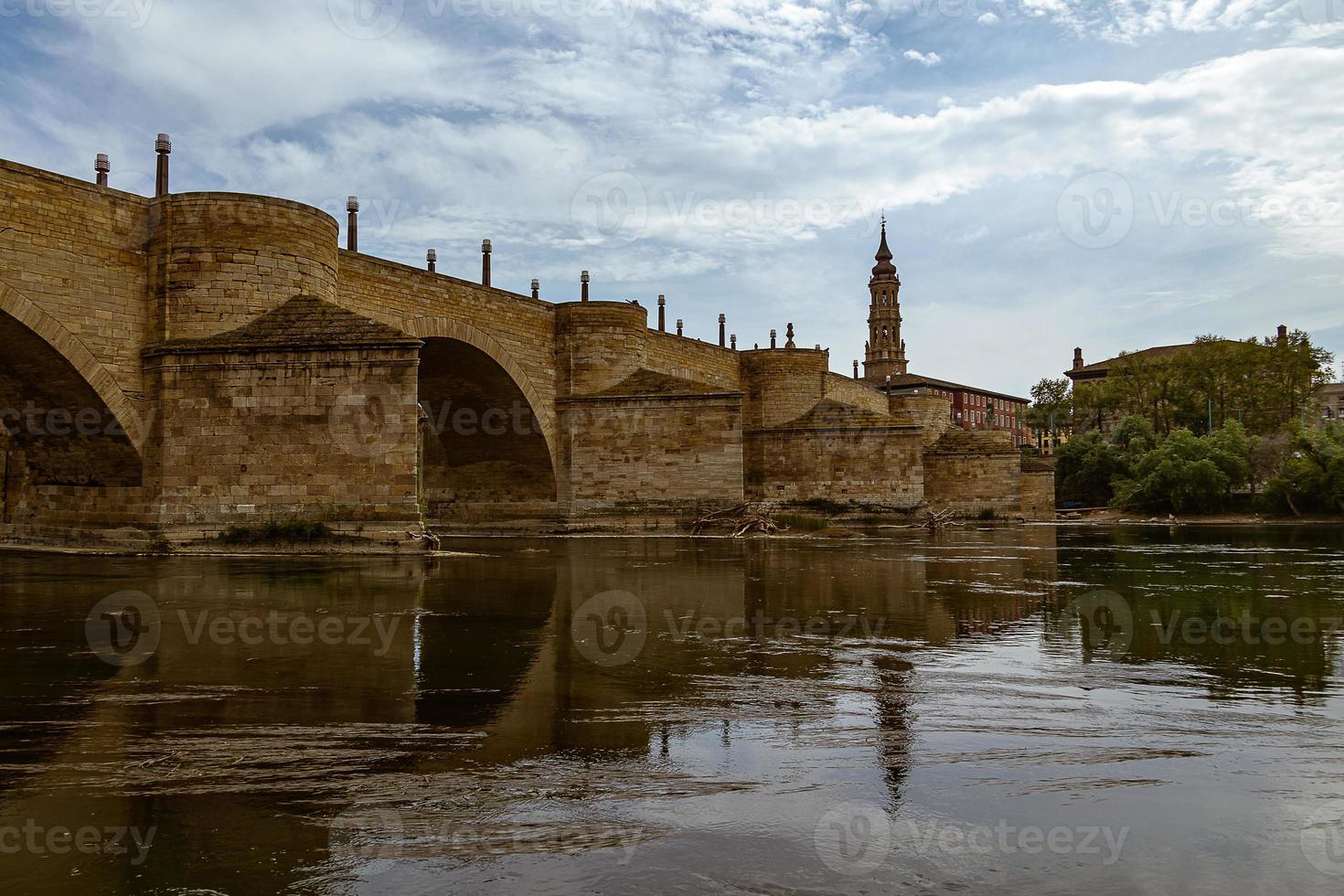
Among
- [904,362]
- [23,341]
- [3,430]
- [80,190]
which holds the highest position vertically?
[904,362]

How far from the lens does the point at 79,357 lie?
14820 mm

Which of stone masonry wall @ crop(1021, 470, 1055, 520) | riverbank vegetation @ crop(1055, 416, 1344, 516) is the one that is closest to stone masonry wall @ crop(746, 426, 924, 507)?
stone masonry wall @ crop(1021, 470, 1055, 520)

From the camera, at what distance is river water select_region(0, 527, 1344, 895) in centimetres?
265

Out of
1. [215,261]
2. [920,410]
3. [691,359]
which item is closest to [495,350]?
[215,261]

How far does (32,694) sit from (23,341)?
40.1ft

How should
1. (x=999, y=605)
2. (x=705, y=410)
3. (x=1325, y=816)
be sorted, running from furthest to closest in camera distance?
(x=705, y=410) < (x=999, y=605) < (x=1325, y=816)

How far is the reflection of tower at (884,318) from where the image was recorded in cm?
7669

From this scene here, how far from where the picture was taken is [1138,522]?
40.9 metres

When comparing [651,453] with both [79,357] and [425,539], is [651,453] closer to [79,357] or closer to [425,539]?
[425,539]

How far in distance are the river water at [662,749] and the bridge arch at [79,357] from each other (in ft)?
23.5

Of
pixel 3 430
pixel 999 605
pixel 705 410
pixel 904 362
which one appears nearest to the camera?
pixel 999 605

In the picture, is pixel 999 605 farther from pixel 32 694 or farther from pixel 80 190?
pixel 80 190

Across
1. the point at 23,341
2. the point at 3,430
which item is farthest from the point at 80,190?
the point at 3,430

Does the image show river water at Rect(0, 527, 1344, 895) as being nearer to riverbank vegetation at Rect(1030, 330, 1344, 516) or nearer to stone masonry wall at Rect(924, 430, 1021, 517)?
stone masonry wall at Rect(924, 430, 1021, 517)
